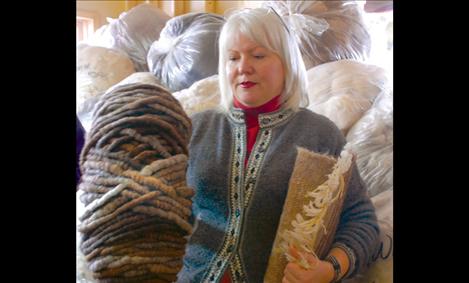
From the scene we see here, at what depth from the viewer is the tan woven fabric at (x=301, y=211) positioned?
0.56m

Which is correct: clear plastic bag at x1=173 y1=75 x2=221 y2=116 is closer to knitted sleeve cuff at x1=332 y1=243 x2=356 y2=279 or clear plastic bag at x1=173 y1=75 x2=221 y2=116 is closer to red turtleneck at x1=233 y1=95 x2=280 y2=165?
red turtleneck at x1=233 y1=95 x2=280 y2=165

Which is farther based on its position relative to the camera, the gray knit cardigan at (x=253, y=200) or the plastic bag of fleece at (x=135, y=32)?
the plastic bag of fleece at (x=135, y=32)

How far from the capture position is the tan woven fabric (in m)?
0.56

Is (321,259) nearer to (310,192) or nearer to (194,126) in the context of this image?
(310,192)

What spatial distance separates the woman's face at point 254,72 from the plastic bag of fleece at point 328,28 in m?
0.07

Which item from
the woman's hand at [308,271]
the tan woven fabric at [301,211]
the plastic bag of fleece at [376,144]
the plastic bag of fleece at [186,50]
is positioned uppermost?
the plastic bag of fleece at [186,50]

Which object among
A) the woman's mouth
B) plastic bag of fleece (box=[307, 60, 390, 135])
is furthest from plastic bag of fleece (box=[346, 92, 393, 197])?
the woman's mouth

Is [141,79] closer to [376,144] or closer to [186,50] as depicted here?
[186,50]

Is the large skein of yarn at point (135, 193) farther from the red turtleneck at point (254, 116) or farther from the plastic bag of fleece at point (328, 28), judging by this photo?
the plastic bag of fleece at point (328, 28)

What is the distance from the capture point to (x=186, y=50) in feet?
2.31

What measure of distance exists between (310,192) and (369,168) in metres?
0.08

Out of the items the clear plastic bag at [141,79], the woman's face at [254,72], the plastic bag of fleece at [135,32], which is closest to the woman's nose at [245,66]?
the woman's face at [254,72]
